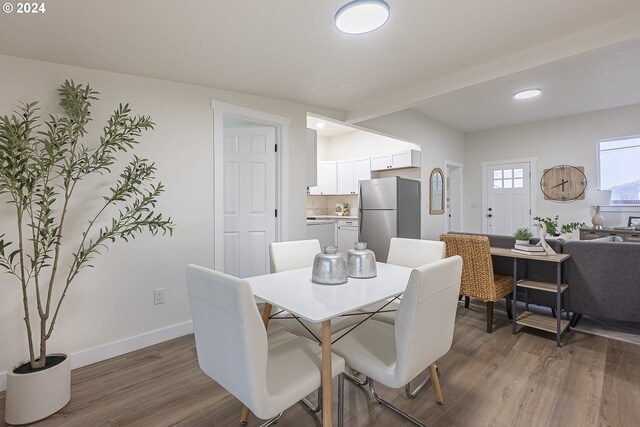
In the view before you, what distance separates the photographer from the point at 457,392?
185cm

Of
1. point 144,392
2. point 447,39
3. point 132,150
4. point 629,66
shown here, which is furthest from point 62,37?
point 629,66

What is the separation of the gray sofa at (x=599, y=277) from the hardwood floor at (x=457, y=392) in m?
0.28

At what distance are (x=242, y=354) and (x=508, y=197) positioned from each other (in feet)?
20.0

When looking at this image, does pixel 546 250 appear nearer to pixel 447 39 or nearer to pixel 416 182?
pixel 447 39

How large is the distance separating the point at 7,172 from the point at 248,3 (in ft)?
5.24

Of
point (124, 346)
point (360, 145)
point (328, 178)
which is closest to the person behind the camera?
point (124, 346)

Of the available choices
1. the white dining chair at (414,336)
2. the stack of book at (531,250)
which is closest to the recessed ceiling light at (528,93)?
the stack of book at (531,250)

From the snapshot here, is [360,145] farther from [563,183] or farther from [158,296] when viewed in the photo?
[158,296]

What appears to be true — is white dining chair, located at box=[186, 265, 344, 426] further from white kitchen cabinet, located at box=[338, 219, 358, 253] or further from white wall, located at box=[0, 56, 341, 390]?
white kitchen cabinet, located at box=[338, 219, 358, 253]

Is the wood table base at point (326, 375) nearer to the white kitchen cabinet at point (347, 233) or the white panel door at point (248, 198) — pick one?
the white panel door at point (248, 198)

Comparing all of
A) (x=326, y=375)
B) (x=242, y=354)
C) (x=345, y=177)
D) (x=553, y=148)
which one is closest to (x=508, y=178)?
(x=553, y=148)

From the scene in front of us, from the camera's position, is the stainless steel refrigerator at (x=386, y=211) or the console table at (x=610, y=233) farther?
the stainless steel refrigerator at (x=386, y=211)

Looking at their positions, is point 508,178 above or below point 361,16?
below

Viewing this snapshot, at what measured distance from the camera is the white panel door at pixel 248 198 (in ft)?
10.7
